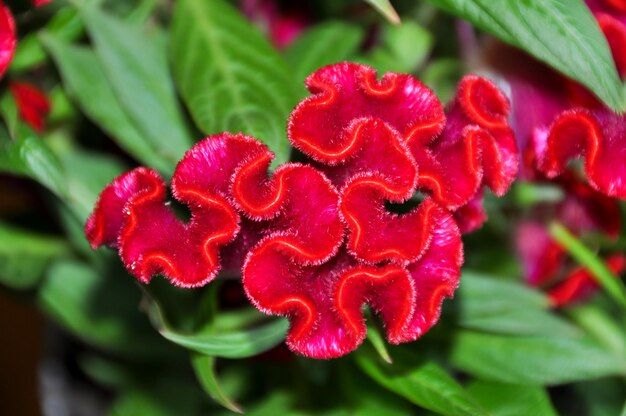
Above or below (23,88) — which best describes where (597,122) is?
above

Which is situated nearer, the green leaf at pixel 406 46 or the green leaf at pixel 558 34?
the green leaf at pixel 558 34

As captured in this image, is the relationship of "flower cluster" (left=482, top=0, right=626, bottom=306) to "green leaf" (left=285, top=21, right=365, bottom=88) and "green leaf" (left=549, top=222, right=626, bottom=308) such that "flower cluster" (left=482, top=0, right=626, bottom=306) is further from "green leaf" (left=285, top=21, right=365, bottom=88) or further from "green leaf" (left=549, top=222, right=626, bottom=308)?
"green leaf" (left=285, top=21, right=365, bottom=88)

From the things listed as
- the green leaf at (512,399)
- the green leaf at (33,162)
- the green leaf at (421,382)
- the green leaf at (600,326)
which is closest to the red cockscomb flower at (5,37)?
the green leaf at (33,162)

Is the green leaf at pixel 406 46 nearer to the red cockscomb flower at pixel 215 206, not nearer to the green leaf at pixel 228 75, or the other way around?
the green leaf at pixel 228 75

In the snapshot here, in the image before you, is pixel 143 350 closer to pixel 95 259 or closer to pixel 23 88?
pixel 95 259

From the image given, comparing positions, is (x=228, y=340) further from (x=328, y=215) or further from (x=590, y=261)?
(x=590, y=261)

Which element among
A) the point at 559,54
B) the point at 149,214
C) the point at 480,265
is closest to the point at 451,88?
the point at 480,265
